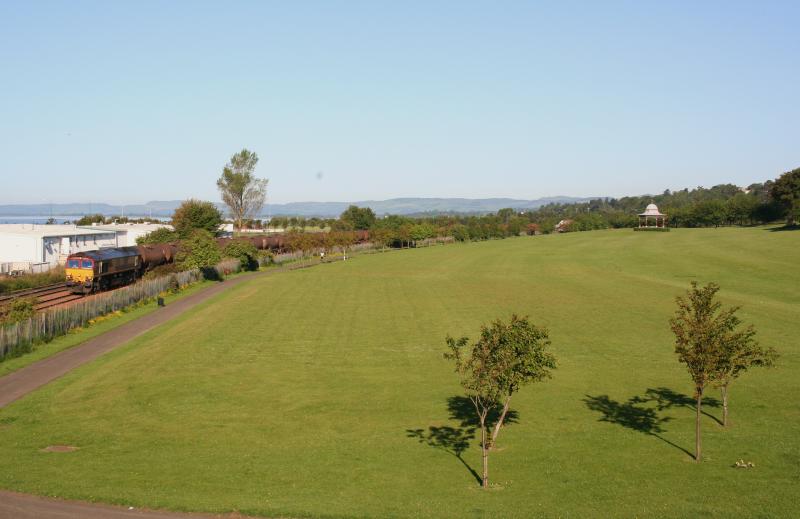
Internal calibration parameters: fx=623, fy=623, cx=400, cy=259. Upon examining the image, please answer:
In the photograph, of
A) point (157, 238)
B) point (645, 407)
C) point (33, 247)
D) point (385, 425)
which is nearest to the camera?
point (385, 425)

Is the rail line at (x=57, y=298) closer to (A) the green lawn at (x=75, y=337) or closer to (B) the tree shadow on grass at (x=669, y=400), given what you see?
(A) the green lawn at (x=75, y=337)

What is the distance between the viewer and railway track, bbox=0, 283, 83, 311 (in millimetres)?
51669

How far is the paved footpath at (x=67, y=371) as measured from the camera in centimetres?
1583

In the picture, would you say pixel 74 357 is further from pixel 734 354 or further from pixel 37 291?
pixel 734 354

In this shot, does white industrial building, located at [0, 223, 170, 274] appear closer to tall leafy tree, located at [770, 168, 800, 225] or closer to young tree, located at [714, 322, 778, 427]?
young tree, located at [714, 322, 778, 427]

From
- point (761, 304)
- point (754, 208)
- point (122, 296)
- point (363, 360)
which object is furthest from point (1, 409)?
point (754, 208)

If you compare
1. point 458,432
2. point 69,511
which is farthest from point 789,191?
point 69,511

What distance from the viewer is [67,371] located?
31.9 meters

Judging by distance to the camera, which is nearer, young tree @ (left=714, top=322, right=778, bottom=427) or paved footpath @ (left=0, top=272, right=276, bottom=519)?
paved footpath @ (left=0, top=272, right=276, bottom=519)

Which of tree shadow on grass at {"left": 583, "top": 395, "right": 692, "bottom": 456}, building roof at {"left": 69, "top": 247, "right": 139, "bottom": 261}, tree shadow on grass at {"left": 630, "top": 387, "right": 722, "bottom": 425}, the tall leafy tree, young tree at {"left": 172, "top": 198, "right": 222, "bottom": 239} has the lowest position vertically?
tree shadow on grass at {"left": 583, "top": 395, "right": 692, "bottom": 456}

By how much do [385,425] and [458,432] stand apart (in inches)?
109

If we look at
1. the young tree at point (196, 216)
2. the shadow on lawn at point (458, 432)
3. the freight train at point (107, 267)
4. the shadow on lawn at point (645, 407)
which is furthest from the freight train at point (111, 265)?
the shadow on lawn at point (645, 407)

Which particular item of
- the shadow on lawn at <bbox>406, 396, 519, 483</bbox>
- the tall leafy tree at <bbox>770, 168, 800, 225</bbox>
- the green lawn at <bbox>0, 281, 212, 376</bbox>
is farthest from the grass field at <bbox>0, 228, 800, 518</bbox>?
the tall leafy tree at <bbox>770, 168, 800, 225</bbox>

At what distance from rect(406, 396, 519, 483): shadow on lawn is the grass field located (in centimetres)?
23
